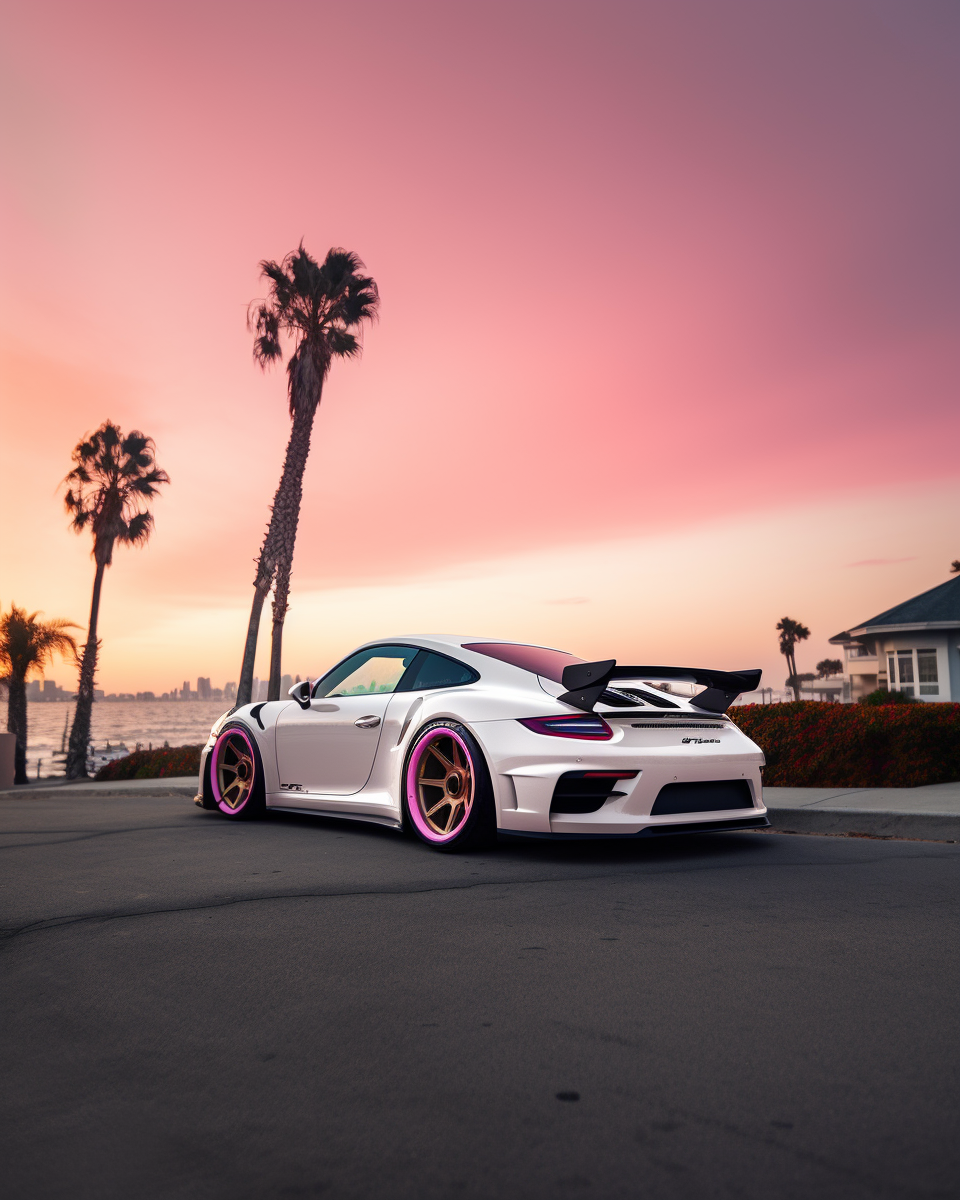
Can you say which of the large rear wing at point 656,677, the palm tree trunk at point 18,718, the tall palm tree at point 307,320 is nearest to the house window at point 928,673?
the tall palm tree at point 307,320

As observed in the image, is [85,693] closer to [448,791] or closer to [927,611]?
[927,611]

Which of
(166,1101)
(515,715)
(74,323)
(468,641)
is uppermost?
(74,323)

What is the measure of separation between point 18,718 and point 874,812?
37.0m

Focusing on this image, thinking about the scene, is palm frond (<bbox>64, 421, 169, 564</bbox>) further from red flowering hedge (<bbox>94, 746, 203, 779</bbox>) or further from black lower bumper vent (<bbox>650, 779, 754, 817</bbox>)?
black lower bumper vent (<bbox>650, 779, 754, 817</bbox>)

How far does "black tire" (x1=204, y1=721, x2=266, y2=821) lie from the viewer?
7754 mm

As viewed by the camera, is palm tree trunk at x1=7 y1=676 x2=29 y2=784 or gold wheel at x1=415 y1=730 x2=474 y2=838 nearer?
gold wheel at x1=415 y1=730 x2=474 y2=838

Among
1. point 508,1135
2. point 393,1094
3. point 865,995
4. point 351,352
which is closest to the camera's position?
point 508,1135

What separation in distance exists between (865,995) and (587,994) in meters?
0.87

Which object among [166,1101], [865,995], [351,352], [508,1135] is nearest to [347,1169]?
[508,1135]

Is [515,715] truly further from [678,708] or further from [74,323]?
[74,323]

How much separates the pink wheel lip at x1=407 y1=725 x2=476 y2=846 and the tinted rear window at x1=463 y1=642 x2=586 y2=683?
65cm

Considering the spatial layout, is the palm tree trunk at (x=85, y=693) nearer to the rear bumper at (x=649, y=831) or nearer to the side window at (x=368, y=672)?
the side window at (x=368, y=672)

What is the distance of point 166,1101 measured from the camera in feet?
7.75

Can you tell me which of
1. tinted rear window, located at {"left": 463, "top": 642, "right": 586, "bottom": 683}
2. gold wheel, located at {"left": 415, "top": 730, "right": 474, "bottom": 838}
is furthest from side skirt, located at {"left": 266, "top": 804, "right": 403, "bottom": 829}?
tinted rear window, located at {"left": 463, "top": 642, "right": 586, "bottom": 683}
